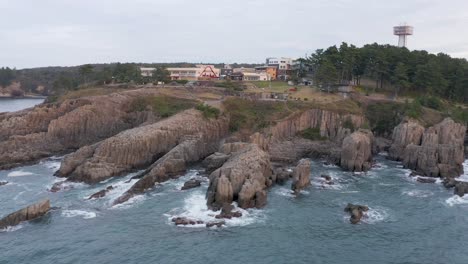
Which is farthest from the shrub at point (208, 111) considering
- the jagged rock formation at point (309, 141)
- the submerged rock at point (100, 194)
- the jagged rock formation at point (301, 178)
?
the submerged rock at point (100, 194)

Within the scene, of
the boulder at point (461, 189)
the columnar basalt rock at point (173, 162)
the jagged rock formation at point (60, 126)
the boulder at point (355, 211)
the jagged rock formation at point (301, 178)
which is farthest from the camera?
the jagged rock formation at point (60, 126)

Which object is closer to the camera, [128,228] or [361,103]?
[128,228]

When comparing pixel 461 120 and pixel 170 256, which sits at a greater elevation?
pixel 461 120

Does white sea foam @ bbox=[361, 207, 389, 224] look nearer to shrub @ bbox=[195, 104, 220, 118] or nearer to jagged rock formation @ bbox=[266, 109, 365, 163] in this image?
jagged rock formation @ bbox=[266, 109, 365, 163]

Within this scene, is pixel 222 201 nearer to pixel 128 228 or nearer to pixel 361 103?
pixel 128 228

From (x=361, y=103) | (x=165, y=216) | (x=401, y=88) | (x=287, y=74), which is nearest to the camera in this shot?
(x=165, y=216)

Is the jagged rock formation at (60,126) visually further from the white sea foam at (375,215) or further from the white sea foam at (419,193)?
the white sea foam at (419,193)

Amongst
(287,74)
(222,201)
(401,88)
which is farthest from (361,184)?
(287,74)

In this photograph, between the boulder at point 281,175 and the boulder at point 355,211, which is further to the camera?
the boulder at point 281,175
